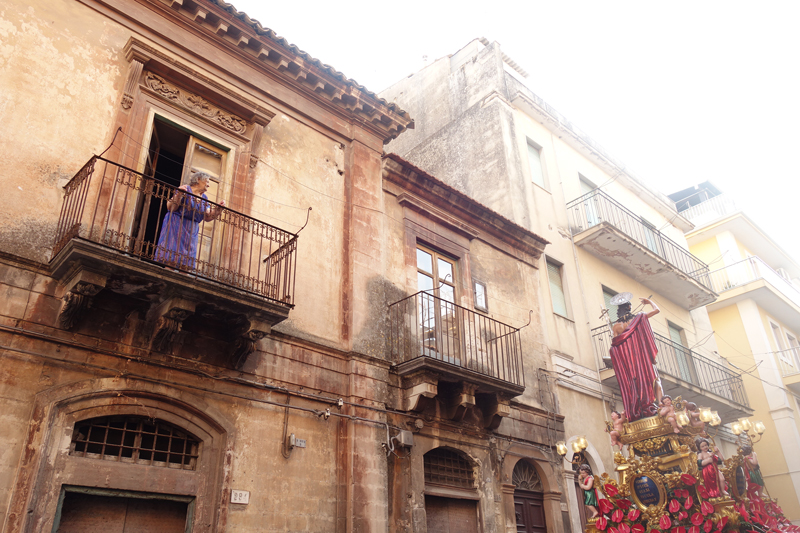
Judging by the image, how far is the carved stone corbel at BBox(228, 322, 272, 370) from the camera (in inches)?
309

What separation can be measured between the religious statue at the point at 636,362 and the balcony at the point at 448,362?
1754 mm

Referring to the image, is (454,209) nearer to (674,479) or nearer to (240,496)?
(674,479)

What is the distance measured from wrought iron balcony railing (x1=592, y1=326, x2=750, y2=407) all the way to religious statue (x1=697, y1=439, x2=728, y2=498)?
602 centimetres

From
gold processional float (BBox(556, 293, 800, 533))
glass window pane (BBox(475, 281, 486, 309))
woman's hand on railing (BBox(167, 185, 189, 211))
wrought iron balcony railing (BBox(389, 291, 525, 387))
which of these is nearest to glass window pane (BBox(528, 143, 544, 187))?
glass window pane (BBox(475, 281, 486, 309))

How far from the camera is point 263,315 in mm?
7879

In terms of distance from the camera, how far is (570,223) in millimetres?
16391

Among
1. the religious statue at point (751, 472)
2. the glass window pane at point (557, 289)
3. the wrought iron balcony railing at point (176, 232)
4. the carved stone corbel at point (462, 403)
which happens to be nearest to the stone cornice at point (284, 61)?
the wrought iron balcony railing at point (176, 232)

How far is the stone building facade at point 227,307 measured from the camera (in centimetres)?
683

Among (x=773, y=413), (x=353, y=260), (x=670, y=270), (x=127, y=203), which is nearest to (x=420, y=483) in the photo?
(x=353, y=260)

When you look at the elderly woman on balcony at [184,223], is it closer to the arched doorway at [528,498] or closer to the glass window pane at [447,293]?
the glass window pane at [447,293]

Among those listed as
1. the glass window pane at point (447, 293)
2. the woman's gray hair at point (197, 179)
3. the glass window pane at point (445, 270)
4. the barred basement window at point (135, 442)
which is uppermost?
the glass window pane at point (445, 270)

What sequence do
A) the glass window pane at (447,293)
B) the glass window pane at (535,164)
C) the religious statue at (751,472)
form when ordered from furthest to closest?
1. the glass window pane at (535,164)
2. the glass window pane at (447,293)
3. the religious statue at (751,472)

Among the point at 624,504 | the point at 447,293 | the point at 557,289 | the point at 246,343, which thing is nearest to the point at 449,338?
the point at 447,293

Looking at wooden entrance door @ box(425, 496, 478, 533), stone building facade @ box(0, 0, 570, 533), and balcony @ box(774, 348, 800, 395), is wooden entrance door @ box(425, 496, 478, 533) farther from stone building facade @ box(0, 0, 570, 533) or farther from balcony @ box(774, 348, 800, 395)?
balcony @ box(774, 348, 800, 395)
